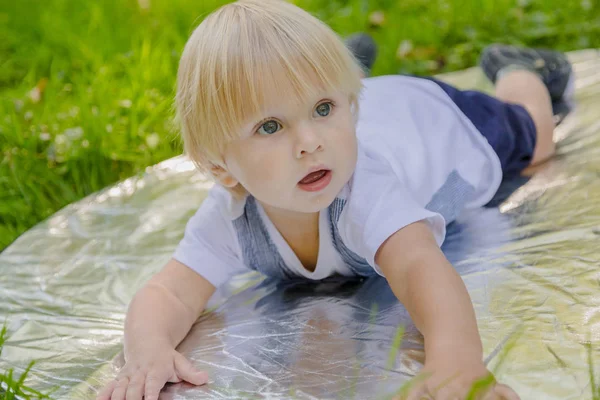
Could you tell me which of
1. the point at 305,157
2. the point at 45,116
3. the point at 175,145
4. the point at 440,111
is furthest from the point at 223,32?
the point at 45,116

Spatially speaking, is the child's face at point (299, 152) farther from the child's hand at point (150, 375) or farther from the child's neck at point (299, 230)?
the child's hand at point (150, 375)

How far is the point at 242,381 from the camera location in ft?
3.80

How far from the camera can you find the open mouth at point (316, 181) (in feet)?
3.86

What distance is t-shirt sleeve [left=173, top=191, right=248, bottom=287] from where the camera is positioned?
4.56ft

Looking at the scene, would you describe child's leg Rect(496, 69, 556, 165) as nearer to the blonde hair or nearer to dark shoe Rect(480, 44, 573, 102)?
dark shoe Rect(480, 44, 573, 102)

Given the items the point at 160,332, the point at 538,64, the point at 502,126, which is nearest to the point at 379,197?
the point at 160,332

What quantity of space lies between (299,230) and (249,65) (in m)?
0.34

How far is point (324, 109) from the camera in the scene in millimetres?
1173

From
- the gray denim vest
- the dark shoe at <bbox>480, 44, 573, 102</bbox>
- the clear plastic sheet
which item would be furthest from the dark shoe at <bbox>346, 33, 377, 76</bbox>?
the gray denim vest

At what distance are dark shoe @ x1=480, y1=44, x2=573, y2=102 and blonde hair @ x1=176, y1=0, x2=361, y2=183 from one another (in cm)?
91

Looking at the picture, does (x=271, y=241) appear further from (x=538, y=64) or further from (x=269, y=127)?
(x=538, y=64)

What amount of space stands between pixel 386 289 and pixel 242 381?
320 mm

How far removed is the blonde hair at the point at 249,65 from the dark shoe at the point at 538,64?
909 mm

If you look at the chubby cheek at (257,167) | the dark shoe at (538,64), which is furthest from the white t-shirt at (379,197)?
the dark shoe at (538,64)
